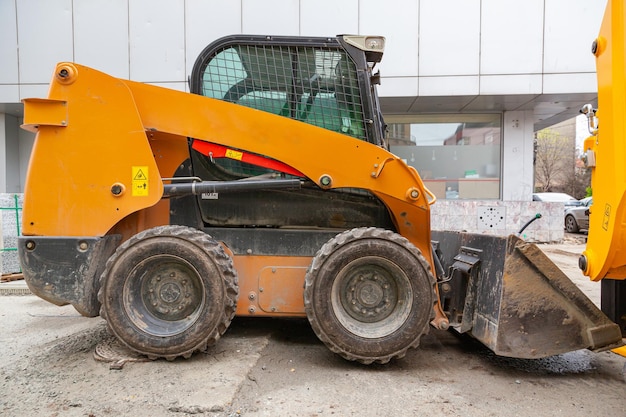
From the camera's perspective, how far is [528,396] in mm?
2973

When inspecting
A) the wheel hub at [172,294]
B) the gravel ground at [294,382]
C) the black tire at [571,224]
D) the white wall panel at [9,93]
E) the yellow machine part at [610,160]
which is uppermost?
the white wall panel at [9,93]

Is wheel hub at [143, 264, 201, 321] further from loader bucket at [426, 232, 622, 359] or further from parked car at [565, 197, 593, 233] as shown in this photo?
parked car at [565, 197, 593, 233]

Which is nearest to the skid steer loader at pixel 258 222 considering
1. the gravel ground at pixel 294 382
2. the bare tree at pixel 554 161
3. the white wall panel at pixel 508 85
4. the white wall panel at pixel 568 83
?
the gravel ground at pixel 294 382

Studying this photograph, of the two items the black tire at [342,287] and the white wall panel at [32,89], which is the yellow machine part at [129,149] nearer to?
the black tire at [342,287]

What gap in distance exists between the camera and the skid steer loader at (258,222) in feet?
10.7

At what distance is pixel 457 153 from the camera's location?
1217cm

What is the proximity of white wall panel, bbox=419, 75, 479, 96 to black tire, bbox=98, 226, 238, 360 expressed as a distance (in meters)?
8.92

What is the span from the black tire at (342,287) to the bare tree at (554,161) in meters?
41.2

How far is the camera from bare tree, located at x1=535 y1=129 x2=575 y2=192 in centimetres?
3913

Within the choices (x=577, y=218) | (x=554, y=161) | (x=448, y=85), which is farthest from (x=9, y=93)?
(x=554, y=161)

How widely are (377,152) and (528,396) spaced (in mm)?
2176

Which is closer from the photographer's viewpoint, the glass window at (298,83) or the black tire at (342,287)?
the black tire at (342,287)

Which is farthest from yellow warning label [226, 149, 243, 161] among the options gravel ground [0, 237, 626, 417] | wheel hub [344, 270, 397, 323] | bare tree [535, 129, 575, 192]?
bare tree [535, 129, 575, 192]

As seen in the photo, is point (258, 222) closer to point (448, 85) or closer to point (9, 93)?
point (448, 85)
